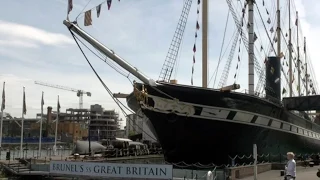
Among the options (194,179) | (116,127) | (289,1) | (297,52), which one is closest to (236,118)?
(194,179)

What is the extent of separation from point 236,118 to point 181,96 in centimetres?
322

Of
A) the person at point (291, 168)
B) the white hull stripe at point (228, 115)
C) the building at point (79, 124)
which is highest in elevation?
the white hull stripe at point (228, 115)

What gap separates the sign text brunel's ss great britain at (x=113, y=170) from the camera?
51.7 ft

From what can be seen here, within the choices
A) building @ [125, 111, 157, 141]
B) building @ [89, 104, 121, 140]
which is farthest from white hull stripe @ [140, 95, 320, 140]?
building @ [89, 104, 121, 140]

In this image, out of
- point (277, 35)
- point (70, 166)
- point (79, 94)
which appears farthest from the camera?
point (79, 94)

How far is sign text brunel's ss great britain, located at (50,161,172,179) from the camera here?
51.7ft

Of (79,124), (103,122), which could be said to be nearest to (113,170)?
(79,124)

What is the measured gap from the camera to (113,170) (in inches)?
665

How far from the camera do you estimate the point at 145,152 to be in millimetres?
35781

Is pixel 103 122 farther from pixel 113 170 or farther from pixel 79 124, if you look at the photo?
pixel 113 170

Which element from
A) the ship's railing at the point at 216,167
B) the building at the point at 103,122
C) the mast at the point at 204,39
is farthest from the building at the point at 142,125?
the building at the point at 103,122

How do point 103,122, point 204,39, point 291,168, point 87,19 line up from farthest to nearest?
point 103,122 < point 204,39 < point 87,19 < point 291,168

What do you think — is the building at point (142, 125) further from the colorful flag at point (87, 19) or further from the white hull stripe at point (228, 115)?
the colorful flag at point (87, 19)

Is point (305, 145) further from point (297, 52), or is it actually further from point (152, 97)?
point (297, 52)
